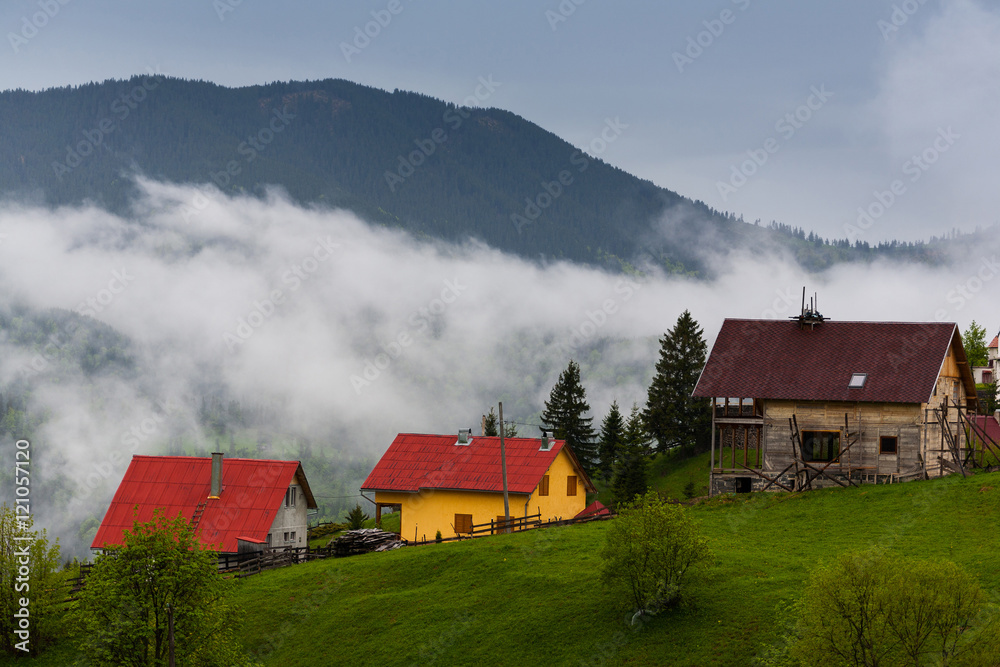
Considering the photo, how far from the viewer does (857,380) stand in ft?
170

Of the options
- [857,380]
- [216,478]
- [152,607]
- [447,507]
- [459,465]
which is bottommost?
[152,607]

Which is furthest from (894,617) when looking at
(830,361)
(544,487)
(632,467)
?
(632,467)

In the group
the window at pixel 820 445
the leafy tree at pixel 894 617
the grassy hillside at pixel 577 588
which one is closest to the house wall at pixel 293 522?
the grassy hillside at pixel 577 588

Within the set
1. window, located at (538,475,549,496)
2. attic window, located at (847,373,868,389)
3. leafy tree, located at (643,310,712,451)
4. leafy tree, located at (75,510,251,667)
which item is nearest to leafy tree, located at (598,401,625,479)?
leafy tree, located at (643,310,712,451)

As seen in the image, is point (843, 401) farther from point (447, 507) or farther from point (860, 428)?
point (447, 507)

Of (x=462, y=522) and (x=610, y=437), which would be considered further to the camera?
(x=610, y=437)

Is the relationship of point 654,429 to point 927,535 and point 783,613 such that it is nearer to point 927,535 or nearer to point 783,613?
point 927,535

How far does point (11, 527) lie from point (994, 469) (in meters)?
46.8

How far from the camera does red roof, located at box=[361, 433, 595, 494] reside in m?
56.2

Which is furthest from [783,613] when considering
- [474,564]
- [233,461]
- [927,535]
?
[233,461]

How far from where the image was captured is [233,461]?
5781 centimetres

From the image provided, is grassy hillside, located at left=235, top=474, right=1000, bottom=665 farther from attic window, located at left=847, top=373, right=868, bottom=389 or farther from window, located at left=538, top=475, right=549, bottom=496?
window, located at left=538, top=475, right=549, bottom=496

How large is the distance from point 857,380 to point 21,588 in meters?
40.2

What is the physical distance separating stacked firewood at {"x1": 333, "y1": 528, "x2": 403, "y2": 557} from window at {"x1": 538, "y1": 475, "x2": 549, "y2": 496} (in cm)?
869
